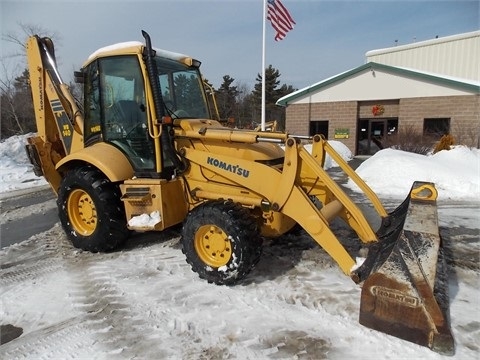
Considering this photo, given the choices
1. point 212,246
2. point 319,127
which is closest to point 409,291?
point 212,246

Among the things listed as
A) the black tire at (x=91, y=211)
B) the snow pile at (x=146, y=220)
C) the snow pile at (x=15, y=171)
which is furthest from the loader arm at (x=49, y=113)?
the snow pile at (x=15, y=171)

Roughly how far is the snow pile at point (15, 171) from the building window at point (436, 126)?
55.3 feet

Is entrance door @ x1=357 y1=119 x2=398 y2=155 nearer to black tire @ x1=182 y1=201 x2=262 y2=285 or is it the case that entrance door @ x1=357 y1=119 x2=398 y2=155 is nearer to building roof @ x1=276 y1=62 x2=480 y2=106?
building roof @ x1=276 y1=62 x2=480 y2=106

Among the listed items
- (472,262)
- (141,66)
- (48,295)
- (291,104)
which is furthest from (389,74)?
(48,295)

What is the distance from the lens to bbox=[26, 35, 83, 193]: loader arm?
5453mm

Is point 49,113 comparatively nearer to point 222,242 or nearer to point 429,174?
point 222,242

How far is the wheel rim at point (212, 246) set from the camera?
375 centimetres

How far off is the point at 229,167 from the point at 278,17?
12488 millimetres

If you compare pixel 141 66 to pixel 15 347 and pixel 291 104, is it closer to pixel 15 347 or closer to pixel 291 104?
pixel 15 347

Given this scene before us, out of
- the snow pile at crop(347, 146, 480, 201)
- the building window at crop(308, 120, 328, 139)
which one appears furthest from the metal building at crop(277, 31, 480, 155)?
the snow pile at crop(347, 146, 480, 201)

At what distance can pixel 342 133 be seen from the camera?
1992cm

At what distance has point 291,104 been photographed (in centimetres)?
2103

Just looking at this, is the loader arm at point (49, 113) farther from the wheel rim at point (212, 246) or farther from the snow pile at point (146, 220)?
the wheel rim at point (212, 246)

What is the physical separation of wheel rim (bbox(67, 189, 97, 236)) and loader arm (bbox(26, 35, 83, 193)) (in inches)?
33.4
